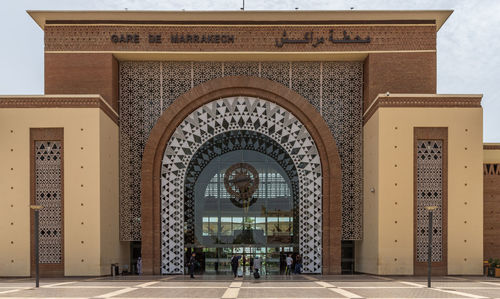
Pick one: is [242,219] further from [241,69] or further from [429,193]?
[429,193]

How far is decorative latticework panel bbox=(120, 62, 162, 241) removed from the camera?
47.9 feet

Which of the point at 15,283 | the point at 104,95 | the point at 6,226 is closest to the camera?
the point at 15,283

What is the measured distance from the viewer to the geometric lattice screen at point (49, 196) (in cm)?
1295

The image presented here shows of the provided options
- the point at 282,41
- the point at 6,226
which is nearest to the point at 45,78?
the point at 6,226

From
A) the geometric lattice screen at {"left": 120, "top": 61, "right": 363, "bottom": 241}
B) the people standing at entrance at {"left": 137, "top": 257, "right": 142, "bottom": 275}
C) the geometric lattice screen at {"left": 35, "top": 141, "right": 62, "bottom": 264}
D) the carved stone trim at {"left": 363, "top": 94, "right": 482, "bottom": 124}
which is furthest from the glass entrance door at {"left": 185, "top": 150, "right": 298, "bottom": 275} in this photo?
the geometric lattice screen at {"left": 35, "top": 141, "right": 62, "bottom": 264}

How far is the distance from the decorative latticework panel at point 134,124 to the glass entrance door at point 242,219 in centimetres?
175

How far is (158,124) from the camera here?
14570mm

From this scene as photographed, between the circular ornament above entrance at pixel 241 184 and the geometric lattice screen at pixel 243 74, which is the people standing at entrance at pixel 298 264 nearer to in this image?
the geometric lattice screen at pixel 243 74

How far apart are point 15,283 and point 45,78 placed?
5790 millimetres

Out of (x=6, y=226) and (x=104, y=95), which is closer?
(x=6, y=226)

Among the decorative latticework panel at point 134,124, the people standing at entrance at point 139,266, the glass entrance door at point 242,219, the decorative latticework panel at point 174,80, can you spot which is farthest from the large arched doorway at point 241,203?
the decorative latticework panel at point 174,80

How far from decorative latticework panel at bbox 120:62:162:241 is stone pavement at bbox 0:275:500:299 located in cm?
268

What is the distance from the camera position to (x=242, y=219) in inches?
586

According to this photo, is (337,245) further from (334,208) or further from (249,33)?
(249,33)
